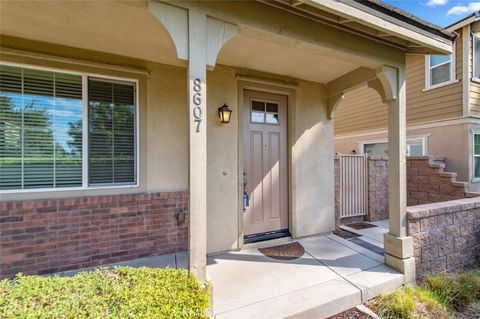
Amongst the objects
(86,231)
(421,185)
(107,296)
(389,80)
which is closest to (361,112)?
(421,185)

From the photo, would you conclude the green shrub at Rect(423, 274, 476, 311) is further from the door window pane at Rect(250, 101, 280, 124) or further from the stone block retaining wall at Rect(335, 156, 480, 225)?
the door window pane at Rect(250, 101, 280, 124)

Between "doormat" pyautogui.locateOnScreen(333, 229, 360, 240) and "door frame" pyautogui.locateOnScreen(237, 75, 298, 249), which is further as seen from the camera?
"doormat" pyautogui.locateOnScreen(333, 229, 360, 240)

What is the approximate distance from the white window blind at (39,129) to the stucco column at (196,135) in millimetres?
1870

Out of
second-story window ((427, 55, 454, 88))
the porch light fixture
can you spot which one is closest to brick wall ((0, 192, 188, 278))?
the porch light fixture

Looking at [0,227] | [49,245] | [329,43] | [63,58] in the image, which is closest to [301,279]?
[329,43]

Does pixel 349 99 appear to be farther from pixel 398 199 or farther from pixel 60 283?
pixel 60 283

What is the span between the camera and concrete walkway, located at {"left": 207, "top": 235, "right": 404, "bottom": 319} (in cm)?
234

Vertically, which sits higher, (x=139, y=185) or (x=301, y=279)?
(x=139, y=185)

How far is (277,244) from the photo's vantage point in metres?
3.95

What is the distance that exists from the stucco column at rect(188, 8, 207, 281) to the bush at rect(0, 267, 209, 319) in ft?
0.76

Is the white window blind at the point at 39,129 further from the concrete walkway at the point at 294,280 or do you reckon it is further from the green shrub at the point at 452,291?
the green shrub at the point at 452,291

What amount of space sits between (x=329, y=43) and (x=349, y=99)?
724cm

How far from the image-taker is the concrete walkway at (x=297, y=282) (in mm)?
2344

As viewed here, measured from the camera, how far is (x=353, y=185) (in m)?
5.39
